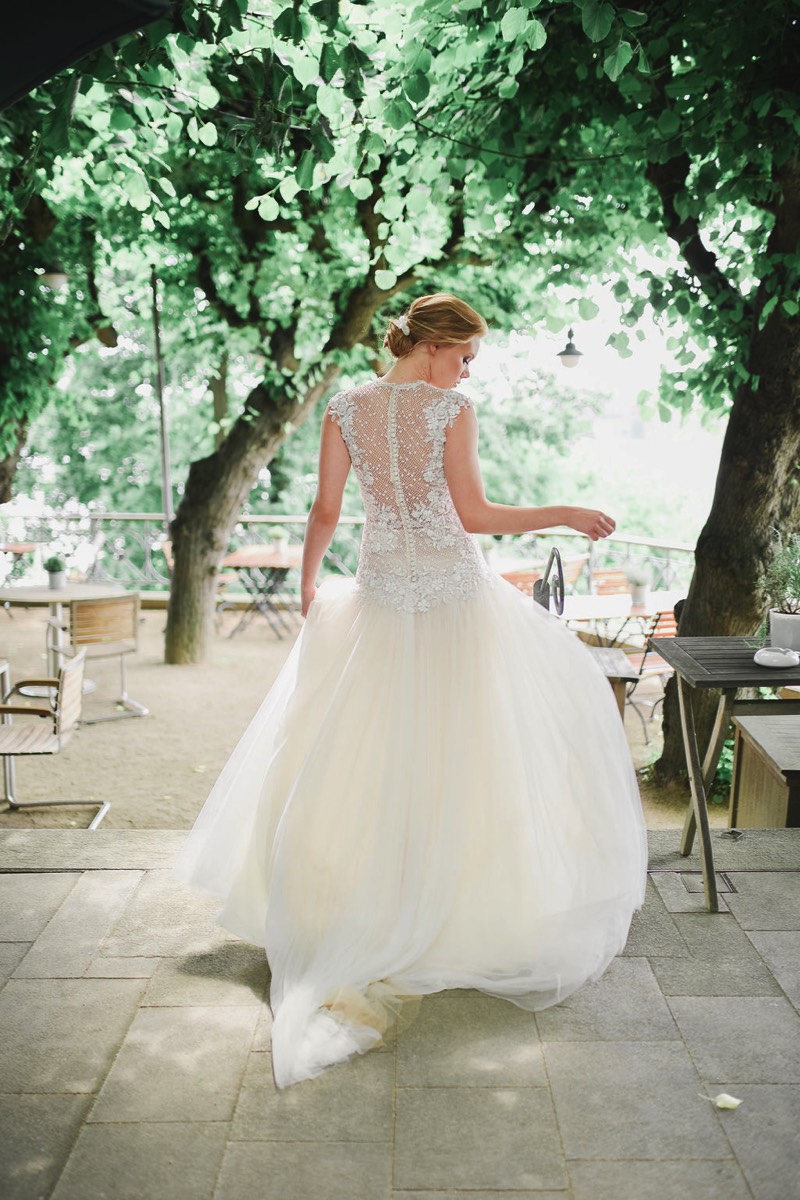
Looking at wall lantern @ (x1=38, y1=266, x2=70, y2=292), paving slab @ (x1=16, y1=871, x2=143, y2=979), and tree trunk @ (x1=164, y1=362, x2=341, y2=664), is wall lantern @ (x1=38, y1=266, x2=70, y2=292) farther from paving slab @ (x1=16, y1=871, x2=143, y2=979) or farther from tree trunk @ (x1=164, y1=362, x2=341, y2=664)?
paving slab @ (x1=16, y1=871, x2=143, y2=979)

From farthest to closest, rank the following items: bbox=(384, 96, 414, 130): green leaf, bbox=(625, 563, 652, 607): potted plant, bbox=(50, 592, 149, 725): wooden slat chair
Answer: bbox=(625, 563, 652, 607): potted plant, bbox=(50, 592, 149, 725): wooden slat chair, bbox=(384, 96, 414, 130): green leaf

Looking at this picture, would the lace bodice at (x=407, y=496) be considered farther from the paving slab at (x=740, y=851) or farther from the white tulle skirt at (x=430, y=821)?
the paving slab at (x=740, y=851)

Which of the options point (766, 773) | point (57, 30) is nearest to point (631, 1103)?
point (766, 773)

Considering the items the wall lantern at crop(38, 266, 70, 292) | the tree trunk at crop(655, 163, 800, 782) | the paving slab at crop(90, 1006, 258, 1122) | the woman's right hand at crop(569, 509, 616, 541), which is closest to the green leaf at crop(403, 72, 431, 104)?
the woman's right hand at crop(569, 509, 616, 541)

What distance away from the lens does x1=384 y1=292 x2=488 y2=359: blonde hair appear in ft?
9.16

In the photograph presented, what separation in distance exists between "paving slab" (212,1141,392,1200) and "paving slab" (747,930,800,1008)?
3.89 feet

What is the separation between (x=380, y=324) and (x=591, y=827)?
653 cm

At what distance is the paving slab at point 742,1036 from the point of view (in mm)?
2285

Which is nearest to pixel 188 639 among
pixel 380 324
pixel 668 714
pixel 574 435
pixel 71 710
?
pixel 380 324

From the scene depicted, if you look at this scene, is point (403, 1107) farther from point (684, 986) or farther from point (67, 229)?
point (67, 229)

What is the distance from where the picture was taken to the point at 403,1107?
2.17 meters

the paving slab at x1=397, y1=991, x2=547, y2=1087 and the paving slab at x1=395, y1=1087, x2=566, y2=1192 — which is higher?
the paving slab at x1=397, y1=991, x2=547, y2=1087

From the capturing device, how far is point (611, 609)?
764cm

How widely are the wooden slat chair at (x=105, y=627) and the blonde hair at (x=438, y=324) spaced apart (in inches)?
191
